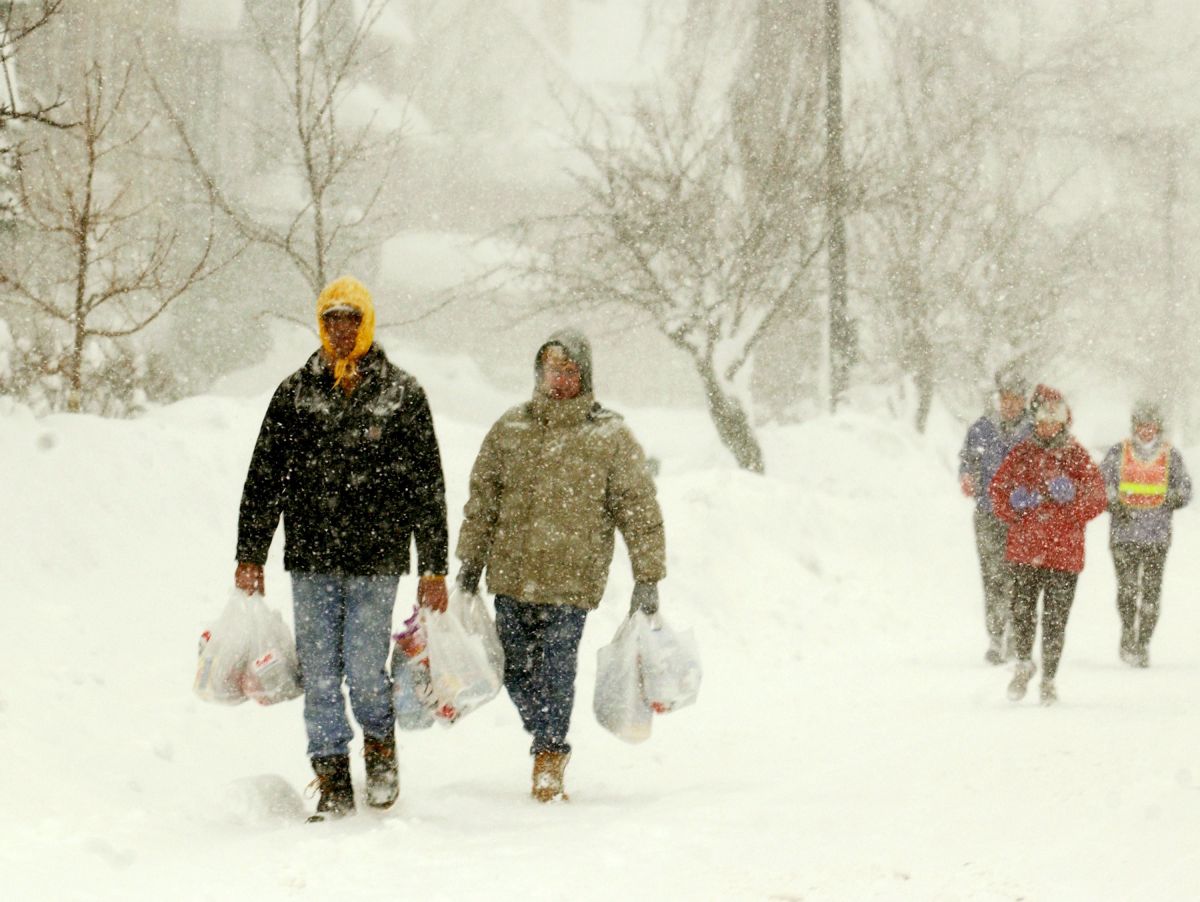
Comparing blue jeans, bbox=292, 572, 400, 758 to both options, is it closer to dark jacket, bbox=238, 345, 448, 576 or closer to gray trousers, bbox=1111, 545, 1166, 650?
dark jacket, bbox=238, 345, 448, 576

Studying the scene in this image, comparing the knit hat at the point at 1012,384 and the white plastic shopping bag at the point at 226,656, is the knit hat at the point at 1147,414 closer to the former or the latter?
the knit hat at the point at 1012,384

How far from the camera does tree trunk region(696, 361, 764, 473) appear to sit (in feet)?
48.6

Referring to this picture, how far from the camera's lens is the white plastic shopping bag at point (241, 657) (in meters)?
4.85

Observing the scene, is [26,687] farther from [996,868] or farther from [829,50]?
[829,50]

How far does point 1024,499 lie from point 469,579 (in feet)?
11.3

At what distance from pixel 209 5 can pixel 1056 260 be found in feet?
55.3

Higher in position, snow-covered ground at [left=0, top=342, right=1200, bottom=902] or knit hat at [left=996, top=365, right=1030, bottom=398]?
knit hat at [left=996, top=365, right=1030, bottom=398]

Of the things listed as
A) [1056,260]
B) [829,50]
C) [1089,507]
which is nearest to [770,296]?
[829,50]

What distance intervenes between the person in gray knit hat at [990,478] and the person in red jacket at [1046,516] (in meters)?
1.67

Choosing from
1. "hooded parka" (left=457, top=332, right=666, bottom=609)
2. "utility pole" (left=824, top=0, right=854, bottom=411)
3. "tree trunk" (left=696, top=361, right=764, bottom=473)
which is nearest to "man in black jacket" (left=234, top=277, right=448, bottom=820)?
"hooded parka" (left=457, top=332, right=666, bottom=609)

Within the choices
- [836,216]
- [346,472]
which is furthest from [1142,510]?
[836,216]

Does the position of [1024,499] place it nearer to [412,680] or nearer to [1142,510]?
[1142,510]

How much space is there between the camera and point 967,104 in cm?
2256

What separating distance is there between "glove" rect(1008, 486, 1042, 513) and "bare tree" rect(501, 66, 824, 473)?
724 cm
